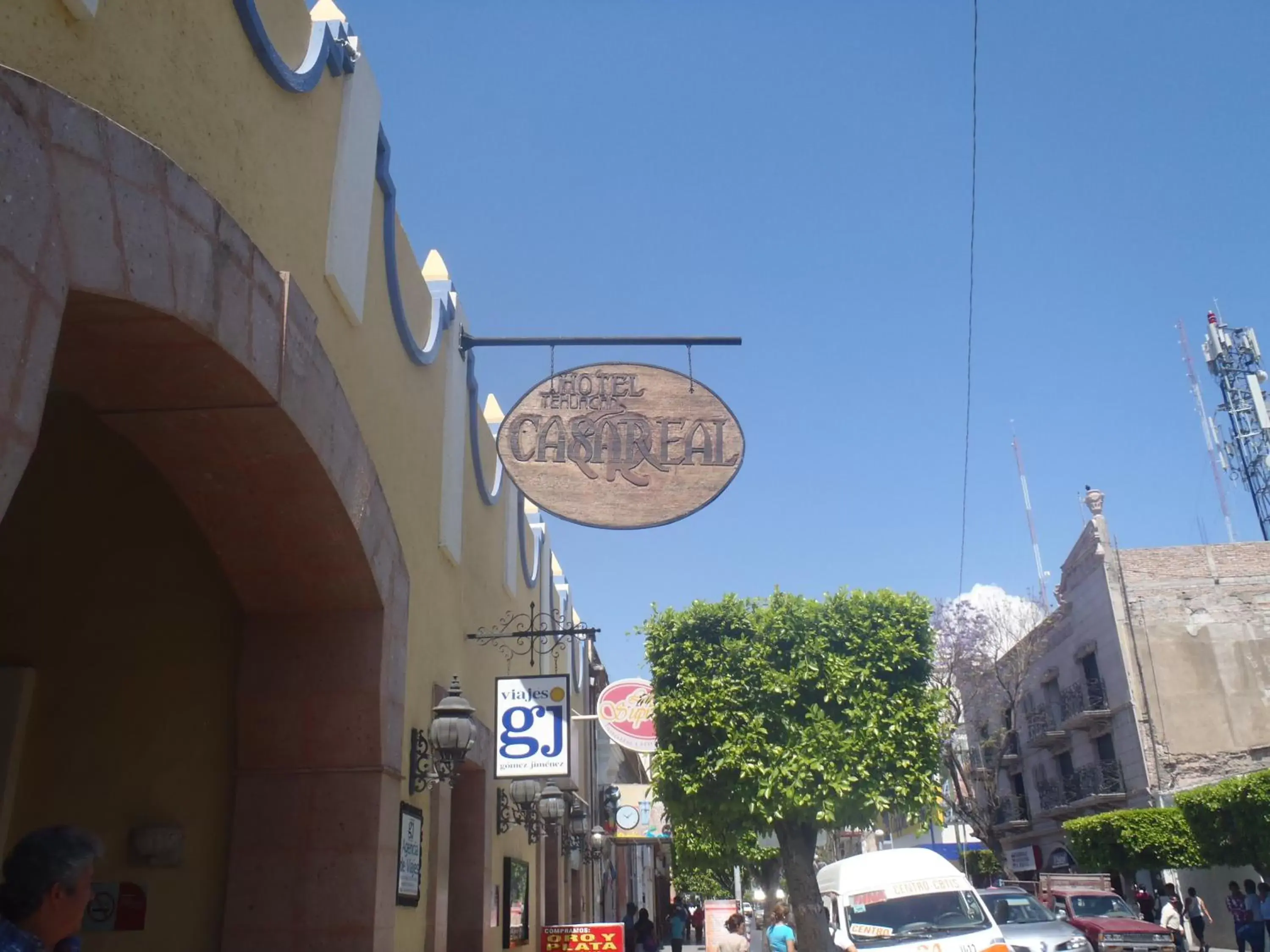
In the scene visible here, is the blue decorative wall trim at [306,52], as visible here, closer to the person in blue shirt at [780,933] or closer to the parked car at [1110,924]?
the person in blue shirt at [780,933]

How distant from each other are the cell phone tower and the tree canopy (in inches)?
892

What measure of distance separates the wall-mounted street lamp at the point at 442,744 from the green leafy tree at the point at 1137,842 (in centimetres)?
2253

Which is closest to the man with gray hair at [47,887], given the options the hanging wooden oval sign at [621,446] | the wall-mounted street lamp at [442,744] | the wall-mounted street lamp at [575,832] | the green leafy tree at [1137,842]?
the wall-mounted street lamp at [442,744]

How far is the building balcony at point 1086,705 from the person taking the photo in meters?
32.9

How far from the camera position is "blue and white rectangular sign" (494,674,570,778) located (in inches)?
366

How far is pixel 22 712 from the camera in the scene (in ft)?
20.0

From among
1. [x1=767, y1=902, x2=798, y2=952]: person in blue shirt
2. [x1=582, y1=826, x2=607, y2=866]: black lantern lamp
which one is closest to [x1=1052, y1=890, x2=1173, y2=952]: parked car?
[x1=767, y1=902, x2=798, y2=952]: person in blue shirt

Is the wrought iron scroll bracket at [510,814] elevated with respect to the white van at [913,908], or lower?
elevated

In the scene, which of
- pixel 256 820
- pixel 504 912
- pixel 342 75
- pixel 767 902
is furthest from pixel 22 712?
pixel 767 902

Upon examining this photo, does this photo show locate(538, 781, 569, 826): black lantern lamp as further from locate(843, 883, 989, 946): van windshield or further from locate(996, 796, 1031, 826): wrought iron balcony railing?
locate(996, 796, 1031, 826): wrought iron balcony railing

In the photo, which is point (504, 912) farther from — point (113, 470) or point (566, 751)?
point (113, 470)

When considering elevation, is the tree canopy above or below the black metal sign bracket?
below

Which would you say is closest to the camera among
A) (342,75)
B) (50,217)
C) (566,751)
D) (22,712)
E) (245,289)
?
(50,217)

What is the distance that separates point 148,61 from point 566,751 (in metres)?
6.84
